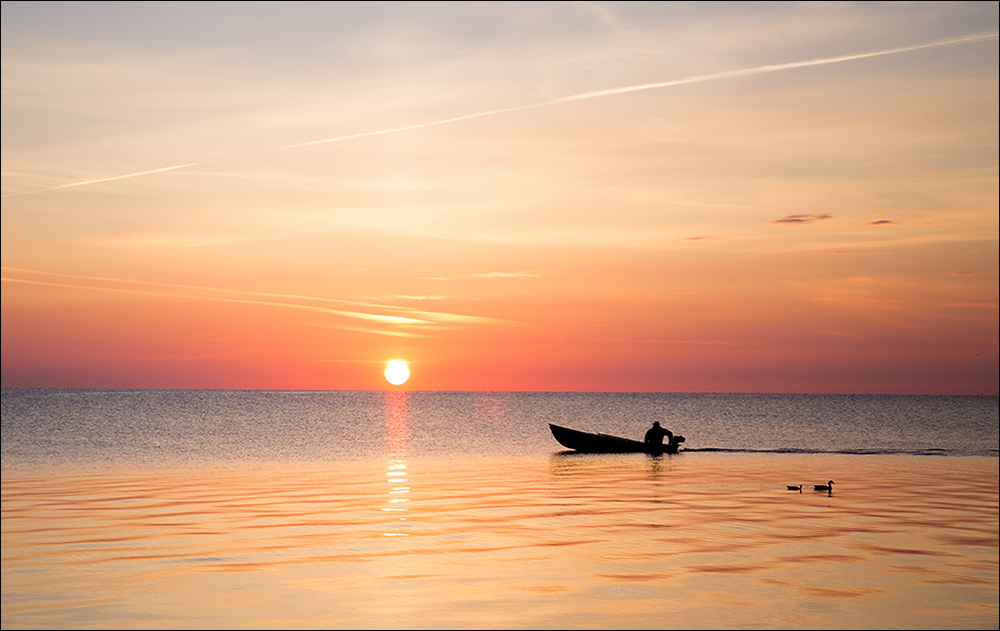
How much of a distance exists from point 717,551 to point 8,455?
48.6m

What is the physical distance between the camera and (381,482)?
36438 millimetres

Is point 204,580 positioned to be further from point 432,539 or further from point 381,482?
point 381,482

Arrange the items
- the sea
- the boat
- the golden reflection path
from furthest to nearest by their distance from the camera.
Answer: the boat
the golden reflection path
the sea

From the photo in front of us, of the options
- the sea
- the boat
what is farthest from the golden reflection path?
the boat

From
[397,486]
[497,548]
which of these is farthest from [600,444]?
[497,548]

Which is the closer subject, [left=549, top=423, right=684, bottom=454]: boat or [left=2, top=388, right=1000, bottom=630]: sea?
[left=2, top=388, right=1000, bottom=630]: sea

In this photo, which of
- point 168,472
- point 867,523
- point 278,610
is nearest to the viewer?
point 278,610

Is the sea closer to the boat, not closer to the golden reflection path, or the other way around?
the golden reflection path

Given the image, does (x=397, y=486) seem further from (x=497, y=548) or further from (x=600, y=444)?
(x=600, y=444)

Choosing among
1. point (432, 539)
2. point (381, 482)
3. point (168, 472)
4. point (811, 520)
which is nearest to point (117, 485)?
point (168, 472)

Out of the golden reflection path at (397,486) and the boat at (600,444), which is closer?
the golden reflection path at (397,486)

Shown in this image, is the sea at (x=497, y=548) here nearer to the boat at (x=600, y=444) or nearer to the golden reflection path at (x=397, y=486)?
the golden reflection path at (x=397, y=486)

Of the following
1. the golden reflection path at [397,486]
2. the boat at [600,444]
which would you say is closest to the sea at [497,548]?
the golden reflection path at [397,486]

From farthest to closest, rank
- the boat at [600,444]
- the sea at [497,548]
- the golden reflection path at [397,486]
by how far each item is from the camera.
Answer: the boat at [600,444] < the golden reflection path at [397,486] < the sea at [497,548]
